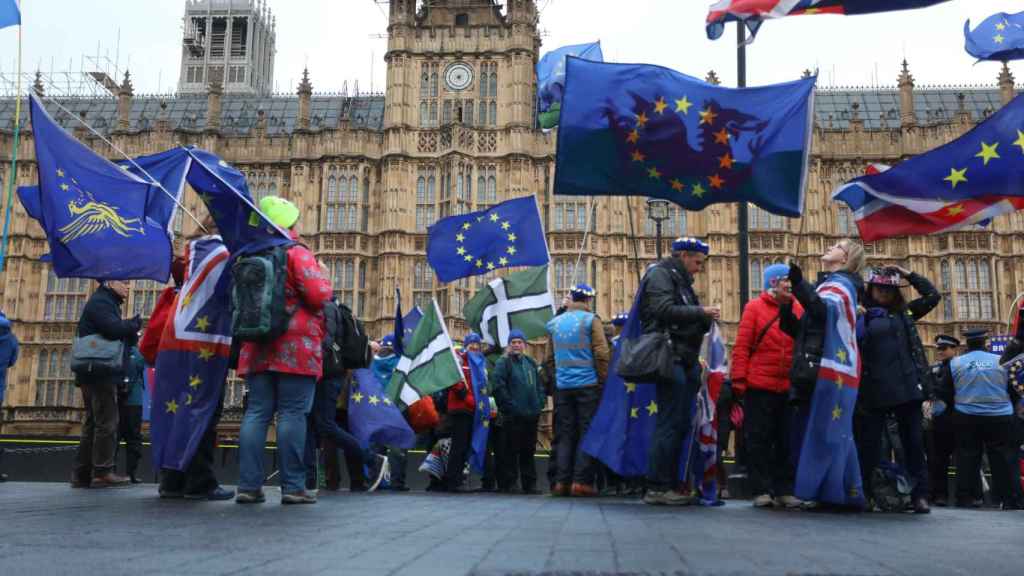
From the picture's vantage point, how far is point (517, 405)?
10.8 m

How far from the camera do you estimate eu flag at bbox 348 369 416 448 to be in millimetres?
10180

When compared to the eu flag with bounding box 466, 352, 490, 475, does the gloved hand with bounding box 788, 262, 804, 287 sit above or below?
above

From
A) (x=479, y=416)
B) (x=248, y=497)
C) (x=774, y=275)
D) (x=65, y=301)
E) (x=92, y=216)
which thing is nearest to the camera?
(x=248, y=497)

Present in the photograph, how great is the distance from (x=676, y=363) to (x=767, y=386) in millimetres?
772

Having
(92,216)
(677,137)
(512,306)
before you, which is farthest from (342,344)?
(512,306)

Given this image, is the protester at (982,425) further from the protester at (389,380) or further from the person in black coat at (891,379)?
the protester at (389,380)

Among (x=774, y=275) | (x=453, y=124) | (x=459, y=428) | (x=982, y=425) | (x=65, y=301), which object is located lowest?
(x=459, y=428)

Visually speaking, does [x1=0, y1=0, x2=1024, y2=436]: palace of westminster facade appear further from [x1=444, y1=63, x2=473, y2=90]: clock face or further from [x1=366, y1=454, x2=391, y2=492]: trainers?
[x1=366, y1=454, x2=391, y2=492]: trainers

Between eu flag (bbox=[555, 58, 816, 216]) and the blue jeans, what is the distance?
3.36m

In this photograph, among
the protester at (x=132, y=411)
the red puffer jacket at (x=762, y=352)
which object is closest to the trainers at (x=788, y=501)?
the red puffer jacket at (x=762, y=352)

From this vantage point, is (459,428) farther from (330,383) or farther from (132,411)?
(132,411)

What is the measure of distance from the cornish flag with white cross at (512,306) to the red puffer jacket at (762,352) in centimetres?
479

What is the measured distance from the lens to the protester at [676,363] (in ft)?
22.7

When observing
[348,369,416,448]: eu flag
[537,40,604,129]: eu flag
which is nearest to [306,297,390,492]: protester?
[348,369,416,448]: eu flag
